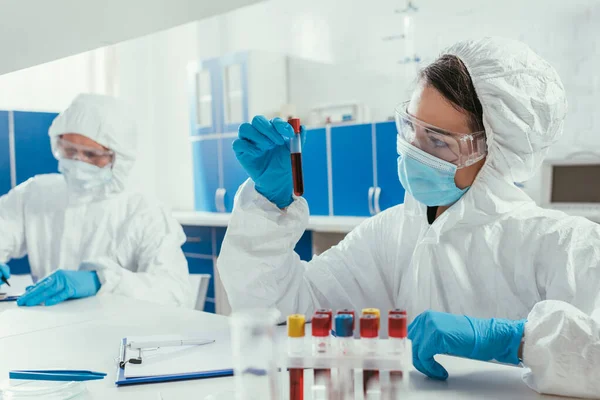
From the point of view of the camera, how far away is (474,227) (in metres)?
1.27

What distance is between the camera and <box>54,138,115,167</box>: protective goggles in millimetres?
2213

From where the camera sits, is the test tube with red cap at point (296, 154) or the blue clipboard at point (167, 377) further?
the test tube with red cap at point (296, 154)

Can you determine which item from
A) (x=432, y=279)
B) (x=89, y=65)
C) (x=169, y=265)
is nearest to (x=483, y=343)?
(x=432, y=279)

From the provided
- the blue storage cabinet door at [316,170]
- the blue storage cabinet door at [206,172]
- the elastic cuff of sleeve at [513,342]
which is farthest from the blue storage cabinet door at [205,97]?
the elastic cuff of sleeve at [513,342]

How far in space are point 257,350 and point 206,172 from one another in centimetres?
371

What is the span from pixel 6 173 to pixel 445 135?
2.53 m

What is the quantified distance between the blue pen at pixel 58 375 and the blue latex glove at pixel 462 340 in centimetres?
53

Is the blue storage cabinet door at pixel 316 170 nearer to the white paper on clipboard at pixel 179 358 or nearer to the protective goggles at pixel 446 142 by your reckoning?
the protective goggles at pixel 446 142

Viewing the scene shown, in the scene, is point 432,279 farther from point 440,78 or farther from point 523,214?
point 440,78

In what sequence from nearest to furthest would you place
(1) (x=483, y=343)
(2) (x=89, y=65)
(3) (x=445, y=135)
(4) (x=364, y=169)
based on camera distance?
1. (1) (x=483, y=343)
2. (3) (x=445, y=135)
3. (4) (x=364, y=169)
4. (2) (x=89, y=65)

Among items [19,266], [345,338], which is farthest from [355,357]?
[19,266]

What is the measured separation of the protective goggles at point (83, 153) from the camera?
221 cm

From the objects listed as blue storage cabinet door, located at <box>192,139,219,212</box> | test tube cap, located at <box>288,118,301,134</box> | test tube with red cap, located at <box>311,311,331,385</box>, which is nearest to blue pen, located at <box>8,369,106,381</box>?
test tube with red cap, located at <box>311,311,331,385</box>

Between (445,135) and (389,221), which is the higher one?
(445,135)
